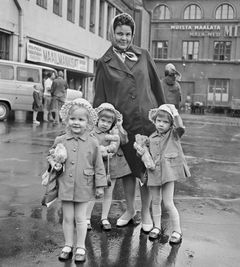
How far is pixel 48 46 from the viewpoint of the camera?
76.0 feet

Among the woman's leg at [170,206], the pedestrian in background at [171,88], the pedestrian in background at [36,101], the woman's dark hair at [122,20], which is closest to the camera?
the woman's leg at [170,206]

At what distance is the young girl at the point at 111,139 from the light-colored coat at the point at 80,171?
0.43 m

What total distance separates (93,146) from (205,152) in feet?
23.8

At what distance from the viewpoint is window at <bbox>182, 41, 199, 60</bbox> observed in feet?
146

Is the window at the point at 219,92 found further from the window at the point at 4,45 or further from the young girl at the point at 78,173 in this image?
the young girl at the point at 78,173

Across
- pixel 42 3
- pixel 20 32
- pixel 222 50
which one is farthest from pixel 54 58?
pixel 222 50

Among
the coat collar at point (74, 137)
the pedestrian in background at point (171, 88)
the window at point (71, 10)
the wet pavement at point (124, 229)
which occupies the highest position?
the window at point (71, 10)

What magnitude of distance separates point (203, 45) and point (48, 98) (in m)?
31.2

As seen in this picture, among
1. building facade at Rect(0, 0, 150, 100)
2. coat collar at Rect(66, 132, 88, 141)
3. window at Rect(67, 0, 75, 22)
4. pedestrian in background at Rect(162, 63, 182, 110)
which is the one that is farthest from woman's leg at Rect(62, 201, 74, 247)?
window at Rect(67, 0, 75, 22)

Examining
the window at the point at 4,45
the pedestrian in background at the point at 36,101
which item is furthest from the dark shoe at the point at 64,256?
the window at the point at 4,45

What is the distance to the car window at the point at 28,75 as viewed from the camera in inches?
624

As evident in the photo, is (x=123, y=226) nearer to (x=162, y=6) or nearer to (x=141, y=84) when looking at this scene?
(x=141, y=84)

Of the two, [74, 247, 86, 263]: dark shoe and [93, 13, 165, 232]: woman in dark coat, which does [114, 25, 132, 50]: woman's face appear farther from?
[74, 247, 86, 263]: dark shoe

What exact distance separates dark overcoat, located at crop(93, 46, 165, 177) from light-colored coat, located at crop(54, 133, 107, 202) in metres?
0.77
